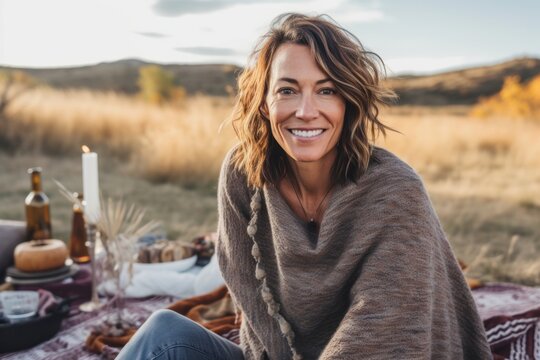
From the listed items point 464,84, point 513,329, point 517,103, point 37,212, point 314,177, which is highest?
point 464,84

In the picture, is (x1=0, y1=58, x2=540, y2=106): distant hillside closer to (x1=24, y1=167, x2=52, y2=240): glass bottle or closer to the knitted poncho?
(x1=24, y1=167, x2=52, y2=240): glass bottle

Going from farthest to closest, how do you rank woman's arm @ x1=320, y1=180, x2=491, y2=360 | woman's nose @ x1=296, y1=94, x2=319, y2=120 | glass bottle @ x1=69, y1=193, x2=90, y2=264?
1. glass bottle @ x1=69, y1=193, x2=90, y2=264
2. woman's nose @ x1=296, y1=94, x2=319, y2=120
3. woman's arm @ x1=320, y1=180, x2=491, y2=360

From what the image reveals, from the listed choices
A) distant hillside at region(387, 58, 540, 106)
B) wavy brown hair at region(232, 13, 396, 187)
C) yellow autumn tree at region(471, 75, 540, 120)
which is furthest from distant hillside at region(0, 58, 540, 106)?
wavy brown hair at region(232, 13, 396, 187)

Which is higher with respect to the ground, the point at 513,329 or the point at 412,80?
the point at 412,80

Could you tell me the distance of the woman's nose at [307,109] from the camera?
154 cm

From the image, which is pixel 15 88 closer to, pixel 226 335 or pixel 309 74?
pixel 226 335

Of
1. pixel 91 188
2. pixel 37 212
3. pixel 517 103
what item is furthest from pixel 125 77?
pixel 91 188

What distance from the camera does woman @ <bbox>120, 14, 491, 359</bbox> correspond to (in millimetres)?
1436

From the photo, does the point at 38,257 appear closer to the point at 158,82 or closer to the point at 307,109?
the point at 307,109

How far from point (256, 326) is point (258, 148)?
1.79 ft

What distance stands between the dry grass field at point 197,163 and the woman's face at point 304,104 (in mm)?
2327

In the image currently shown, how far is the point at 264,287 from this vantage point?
1713mm

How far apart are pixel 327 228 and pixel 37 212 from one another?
171 cm

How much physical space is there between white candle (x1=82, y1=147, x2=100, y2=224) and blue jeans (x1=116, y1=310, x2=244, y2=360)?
0.74 metres
